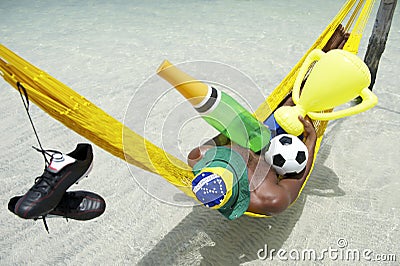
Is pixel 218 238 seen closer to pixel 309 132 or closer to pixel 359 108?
pixel 309 132

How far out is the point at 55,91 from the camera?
1009mm

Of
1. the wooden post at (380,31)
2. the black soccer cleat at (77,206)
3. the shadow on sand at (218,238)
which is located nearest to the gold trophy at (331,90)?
the shadow on sand at (218,238)

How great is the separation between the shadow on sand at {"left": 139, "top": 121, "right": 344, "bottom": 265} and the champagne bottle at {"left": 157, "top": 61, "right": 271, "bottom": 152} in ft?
1.26

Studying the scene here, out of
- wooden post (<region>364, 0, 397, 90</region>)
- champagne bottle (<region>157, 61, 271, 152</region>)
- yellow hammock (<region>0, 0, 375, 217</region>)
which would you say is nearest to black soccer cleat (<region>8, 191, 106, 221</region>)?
yellow hammock (<region>0, 0, 375, 217</region>)

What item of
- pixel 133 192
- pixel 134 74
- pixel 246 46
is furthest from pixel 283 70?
pixel 133 192

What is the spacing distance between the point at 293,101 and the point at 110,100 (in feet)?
4.52

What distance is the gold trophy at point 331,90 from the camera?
1.42 meters

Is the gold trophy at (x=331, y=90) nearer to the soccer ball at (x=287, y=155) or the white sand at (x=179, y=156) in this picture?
the soccer ball at (x=287, y=155)

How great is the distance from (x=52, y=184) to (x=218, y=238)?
2.35 feet

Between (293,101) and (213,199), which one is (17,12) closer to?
(293,101)

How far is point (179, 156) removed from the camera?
197 cm

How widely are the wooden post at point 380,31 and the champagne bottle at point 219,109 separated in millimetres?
1298

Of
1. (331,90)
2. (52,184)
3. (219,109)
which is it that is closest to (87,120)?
(52,184)

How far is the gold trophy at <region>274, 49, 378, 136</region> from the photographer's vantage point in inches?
55.8
